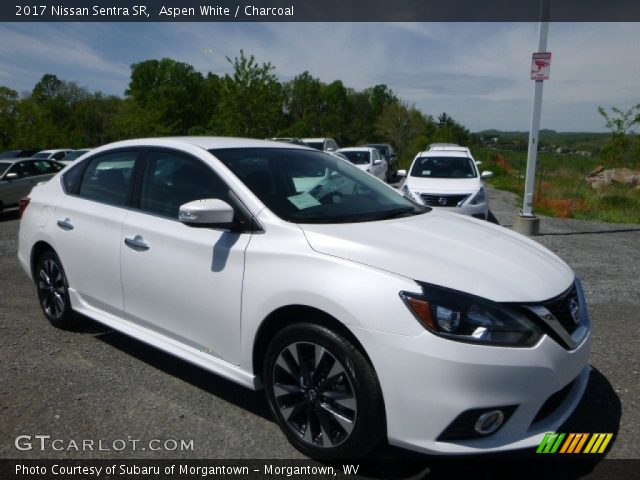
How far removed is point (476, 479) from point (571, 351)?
2.66 ft

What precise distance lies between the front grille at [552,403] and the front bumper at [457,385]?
22 millimetres

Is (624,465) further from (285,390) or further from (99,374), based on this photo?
(99,374)

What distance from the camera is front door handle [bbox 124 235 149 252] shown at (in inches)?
135

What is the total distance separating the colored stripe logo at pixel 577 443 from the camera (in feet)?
8.44

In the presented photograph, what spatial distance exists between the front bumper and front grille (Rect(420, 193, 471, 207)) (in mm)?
7357

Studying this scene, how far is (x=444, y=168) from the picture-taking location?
36.7 ft

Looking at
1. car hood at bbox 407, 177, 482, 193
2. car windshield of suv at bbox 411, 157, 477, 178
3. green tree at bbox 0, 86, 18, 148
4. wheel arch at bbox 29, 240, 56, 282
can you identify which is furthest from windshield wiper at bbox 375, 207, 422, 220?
green tree at bbox 0, 86, 18, 148

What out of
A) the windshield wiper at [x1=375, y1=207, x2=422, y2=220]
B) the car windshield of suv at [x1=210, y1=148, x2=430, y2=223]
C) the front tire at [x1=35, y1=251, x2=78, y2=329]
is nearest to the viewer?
the car windshield of suv at [x1=210, y1=148, x2=430, y2=223]

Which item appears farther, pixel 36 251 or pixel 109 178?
pixel 36 251

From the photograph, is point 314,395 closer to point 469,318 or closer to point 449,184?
point 469,318

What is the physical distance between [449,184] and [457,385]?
8.27 metres

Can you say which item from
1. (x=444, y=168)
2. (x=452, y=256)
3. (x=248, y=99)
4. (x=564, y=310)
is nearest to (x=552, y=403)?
(x=564, y=310)

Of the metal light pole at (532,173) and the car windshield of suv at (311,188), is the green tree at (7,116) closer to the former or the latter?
the metal light pole at (532,173)

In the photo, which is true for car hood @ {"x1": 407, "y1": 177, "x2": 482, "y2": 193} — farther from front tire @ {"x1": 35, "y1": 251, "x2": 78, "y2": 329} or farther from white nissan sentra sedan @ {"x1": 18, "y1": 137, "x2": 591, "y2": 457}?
front tire @ {"x1": 35, "y1": 251, "x2": 78, "y2": 329}
